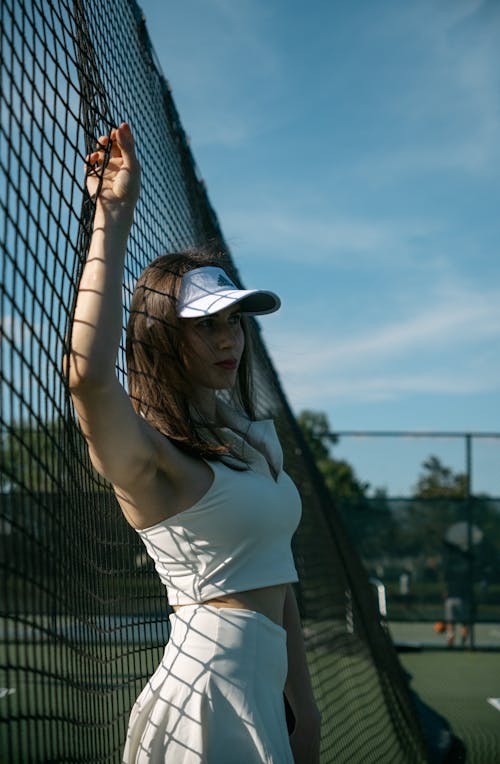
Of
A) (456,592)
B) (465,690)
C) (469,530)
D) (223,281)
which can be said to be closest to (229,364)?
(223,281)

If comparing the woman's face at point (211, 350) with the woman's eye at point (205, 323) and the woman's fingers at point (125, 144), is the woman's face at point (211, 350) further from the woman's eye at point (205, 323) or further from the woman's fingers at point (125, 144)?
the woman's fingers at point (125, 144)

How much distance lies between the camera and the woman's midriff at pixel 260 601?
65.7 inches

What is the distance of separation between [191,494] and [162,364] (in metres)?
0.30

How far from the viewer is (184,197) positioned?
12.0ft

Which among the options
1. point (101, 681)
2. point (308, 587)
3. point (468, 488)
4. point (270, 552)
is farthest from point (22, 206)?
point (468, 488)

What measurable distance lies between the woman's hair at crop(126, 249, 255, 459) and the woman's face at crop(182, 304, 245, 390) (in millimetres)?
16

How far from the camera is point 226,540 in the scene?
1.64 meters

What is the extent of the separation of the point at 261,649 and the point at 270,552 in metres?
0.17

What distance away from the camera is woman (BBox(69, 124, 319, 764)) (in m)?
1.50

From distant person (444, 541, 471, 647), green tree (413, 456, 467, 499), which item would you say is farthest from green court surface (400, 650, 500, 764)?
green tree (413, 456, 467, 499)

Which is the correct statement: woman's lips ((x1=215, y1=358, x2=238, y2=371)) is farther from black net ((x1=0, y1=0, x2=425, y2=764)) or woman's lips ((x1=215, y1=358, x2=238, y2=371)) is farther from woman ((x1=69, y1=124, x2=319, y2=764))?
black net ((x1=0, y1=0, x2=425, y2=764))

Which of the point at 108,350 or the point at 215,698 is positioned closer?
the point at 108,350

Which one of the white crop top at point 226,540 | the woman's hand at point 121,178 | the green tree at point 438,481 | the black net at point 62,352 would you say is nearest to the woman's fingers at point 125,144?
the woman's hand at point 121,178

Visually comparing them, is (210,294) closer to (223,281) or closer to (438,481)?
(223,281)
